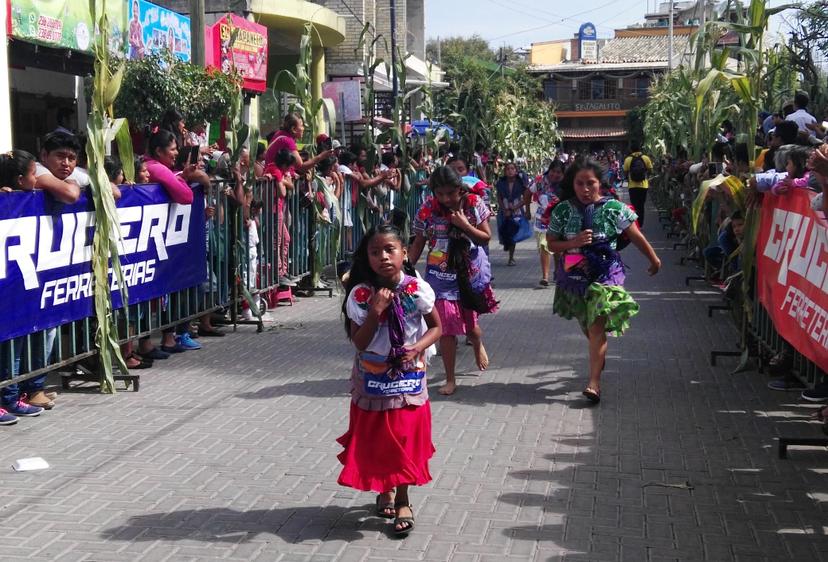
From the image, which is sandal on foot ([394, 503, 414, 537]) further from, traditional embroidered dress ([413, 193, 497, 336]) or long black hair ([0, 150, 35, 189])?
long black hair ([0, 150, 35, 189])

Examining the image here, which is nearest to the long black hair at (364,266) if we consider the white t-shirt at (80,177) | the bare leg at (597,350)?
the bare leg at (597,350)

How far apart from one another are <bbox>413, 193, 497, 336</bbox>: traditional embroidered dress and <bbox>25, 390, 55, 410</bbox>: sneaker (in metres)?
2.93

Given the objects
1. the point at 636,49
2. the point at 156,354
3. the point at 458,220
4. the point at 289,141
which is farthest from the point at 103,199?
the point at 636,49

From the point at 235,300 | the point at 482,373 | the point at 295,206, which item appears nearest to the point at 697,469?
the point at 482,373

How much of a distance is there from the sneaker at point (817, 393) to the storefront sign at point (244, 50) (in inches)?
508

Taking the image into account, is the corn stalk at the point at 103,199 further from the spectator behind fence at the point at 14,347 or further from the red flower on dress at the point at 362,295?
the red flower on dress at the point at 362,295

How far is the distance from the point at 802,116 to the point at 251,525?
355 inches

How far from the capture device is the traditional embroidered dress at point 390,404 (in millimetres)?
5062

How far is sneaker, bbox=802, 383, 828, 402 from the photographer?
24.0 ft

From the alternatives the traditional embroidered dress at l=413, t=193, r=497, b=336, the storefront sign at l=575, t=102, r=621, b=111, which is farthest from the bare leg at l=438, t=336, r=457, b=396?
the storefront sign at l=575, t=102, r=621, b=111

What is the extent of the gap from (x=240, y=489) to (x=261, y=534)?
0.74 m

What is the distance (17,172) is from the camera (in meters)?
7.40

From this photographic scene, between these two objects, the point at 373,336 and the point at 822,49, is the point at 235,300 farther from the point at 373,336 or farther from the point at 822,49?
the point at 822,49

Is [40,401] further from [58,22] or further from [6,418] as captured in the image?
[58,22]
